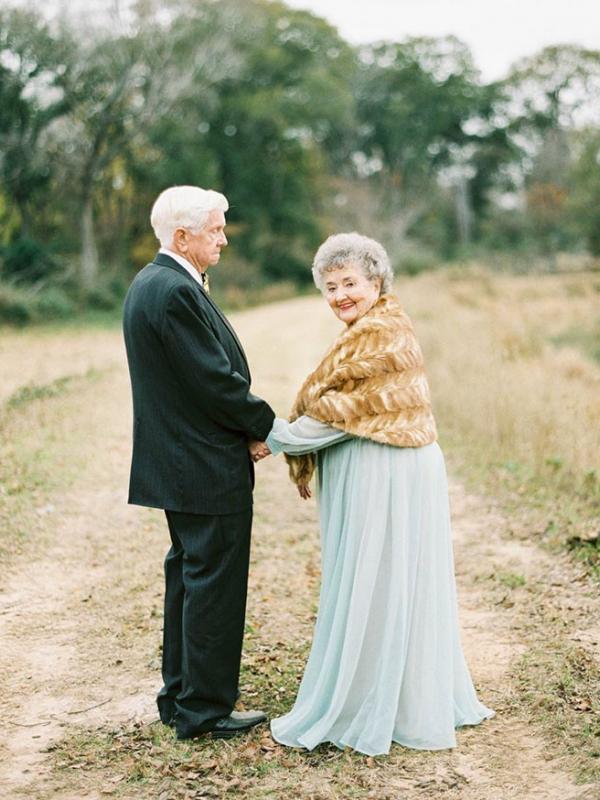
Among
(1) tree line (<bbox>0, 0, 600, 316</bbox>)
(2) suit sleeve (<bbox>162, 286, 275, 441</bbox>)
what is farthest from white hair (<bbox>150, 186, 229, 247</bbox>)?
(1) tree line (<bbox>0, 0, 600, 316</bbox>)

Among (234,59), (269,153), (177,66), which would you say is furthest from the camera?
(269,153)

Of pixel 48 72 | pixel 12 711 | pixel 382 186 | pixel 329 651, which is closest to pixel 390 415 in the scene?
pixel 329 651

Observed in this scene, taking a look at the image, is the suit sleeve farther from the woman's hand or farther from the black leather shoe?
the black leather shoe

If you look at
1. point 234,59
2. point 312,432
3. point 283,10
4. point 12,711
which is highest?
point 283,10

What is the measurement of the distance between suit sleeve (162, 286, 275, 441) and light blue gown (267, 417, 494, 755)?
25 cm

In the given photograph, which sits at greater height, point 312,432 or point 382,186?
point 382,186

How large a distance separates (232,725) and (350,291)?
6.09 feet

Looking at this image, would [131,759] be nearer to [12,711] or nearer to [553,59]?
[12,711]

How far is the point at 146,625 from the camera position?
508cm

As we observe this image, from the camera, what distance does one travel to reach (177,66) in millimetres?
27844

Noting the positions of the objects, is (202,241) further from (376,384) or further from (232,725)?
(232,725)

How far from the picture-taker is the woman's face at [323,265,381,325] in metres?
3.55

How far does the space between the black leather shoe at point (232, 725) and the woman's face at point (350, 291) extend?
1.72 metres

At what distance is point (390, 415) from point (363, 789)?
140 cm
